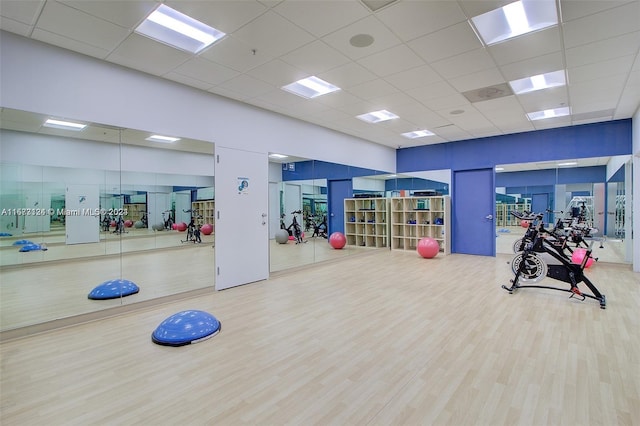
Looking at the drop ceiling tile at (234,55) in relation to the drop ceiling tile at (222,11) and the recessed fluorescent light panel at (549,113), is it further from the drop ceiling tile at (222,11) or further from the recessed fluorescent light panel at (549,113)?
the recessed fluorescent light panel at (549,113)

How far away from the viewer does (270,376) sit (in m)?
2.50

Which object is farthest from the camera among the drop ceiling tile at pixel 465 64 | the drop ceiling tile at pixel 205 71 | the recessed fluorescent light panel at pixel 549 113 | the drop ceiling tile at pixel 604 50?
the recessed fluorescent light panel at pixel 549 113

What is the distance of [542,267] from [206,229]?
5.22 meters

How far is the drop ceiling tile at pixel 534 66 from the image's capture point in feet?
12.8

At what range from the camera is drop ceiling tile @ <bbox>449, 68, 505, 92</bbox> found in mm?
4355

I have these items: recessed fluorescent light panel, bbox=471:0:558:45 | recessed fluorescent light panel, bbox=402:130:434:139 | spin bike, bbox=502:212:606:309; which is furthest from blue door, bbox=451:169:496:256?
recessed fluorescent light panel, bbox=471:0:558:45

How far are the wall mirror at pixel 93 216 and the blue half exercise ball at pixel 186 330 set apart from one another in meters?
1.26

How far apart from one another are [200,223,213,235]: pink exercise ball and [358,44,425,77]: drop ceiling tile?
334 cm

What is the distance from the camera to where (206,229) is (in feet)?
16.8

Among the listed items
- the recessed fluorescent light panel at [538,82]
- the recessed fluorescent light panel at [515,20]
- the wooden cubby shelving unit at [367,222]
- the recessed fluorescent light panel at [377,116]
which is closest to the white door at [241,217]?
the recessed fluorescent light panel at [377,116]

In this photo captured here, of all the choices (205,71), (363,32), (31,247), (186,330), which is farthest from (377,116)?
(31,247)

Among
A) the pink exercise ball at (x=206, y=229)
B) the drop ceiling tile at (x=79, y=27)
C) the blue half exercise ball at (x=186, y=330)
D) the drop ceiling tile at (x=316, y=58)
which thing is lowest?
the blue half exercise ball at (x=186, y=330)

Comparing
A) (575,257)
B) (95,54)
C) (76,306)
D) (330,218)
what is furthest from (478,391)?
(330,218)

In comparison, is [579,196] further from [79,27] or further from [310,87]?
[79,27]
